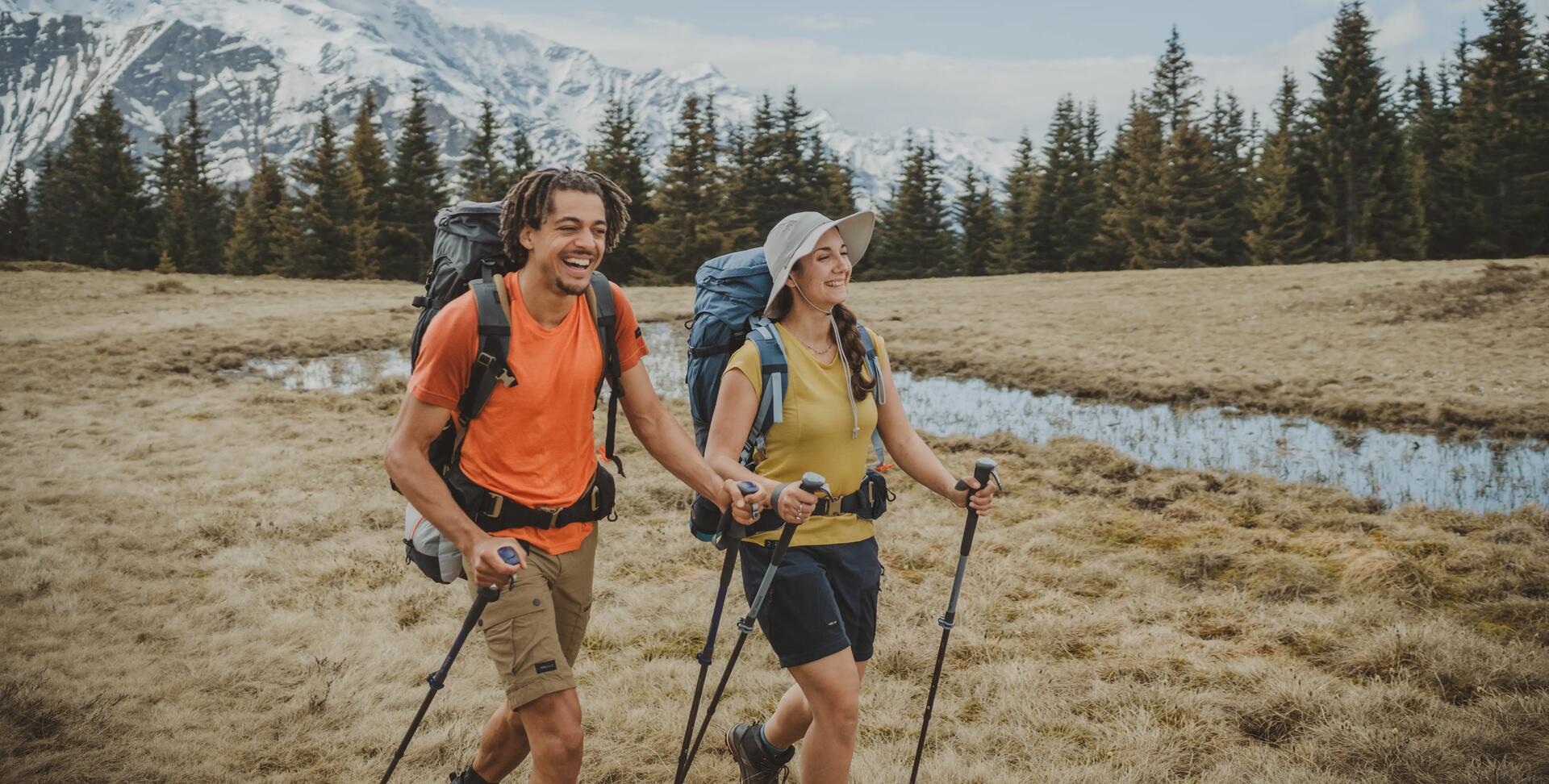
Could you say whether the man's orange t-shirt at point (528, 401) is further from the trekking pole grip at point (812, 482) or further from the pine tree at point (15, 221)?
the pine tree at point (15, 221)

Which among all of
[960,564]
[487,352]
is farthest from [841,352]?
[487,352]

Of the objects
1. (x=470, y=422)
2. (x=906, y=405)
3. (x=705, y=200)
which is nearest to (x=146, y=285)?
(x=705, y=200)

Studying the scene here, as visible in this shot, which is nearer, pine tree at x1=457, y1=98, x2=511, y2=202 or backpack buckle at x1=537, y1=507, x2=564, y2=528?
backpack buckle at x1=537, y1=507, x2=564, y2=528

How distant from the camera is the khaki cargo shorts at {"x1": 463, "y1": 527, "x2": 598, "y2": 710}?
9.87 feet

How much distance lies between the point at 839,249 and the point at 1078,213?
183 ft

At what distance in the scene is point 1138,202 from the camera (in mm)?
50500

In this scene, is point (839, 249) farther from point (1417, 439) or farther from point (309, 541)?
point (1417, 439)

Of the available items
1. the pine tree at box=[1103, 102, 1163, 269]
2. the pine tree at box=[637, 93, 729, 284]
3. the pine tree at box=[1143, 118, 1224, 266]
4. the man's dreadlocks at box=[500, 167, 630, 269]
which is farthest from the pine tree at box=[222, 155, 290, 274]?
the man's dreadlocks at box=[500, 167, 630, 269]

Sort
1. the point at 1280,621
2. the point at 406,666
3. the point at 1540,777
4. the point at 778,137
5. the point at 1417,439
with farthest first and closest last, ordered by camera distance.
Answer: the point at 778,137 → the point at 1417,439 → the point at 1280,621 → the point at 406,666 → the point at 1540,777

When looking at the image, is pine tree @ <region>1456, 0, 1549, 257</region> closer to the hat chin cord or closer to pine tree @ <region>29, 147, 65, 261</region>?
the hat chin cord

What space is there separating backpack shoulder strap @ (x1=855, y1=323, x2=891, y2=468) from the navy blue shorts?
430 millimetres

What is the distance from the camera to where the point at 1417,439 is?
41.7ft

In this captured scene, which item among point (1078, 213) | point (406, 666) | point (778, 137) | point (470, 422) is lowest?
point (406, 666)

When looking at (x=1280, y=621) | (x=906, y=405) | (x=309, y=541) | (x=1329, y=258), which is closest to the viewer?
(x=1280, y=621)
